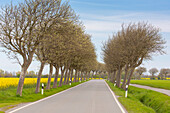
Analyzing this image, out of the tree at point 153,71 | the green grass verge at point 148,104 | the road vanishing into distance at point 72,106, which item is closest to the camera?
the road vanishing into distance at point 72,106

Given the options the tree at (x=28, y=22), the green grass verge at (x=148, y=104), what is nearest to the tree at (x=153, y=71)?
the green grass verge at (x=148, y=104)

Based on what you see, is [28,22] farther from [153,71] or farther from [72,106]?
[153,71]

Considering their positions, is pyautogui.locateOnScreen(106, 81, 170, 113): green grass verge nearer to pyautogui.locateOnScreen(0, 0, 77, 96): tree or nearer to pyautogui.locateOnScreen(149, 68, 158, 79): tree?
pyautogui.locateOnScreen(0, 0, 77, 96): tree

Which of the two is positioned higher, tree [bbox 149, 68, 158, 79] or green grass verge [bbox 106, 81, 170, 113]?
tree [bbox 149, 68, 158, 79]

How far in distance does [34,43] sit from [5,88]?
758cm

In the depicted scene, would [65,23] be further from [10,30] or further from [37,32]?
[10,30]

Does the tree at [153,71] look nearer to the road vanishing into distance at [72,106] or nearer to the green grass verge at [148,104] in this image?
the green grass verge at [148,104]

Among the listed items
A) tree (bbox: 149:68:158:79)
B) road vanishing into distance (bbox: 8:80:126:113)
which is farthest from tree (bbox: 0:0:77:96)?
tree (bbox: 149:68:158:79)

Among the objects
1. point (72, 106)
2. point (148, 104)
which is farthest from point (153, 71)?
point (72, 106)

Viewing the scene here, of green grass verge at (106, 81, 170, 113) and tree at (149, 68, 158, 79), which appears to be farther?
tree at (149, 68, 158, 79)

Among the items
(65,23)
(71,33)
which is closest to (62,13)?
(65,23)

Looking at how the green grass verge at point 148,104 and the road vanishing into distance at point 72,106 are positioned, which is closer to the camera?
the road vanishing into distance at point 72,106

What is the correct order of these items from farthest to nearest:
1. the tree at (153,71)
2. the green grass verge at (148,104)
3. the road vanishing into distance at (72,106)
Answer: the tree at (153,71)
the green grass verge at (148,104)
the road vanishing into distance at (72,106)

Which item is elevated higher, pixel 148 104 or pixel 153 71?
pixel 153 71
